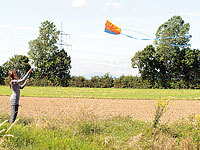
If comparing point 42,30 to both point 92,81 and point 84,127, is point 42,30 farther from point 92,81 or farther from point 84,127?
point 84,127

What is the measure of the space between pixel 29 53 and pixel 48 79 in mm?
4594

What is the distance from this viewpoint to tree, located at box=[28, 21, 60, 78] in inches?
1367

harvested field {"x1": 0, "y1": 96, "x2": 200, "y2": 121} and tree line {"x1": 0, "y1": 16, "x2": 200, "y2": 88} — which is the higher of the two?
tree line {"x1": 0, "y1": 16, "x2": 200, "y2": 88}

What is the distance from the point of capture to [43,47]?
116ft

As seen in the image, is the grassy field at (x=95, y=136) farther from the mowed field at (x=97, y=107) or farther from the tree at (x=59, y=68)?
the tree at (x=59, y=68)

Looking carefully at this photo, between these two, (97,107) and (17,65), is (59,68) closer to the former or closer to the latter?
(17,65)

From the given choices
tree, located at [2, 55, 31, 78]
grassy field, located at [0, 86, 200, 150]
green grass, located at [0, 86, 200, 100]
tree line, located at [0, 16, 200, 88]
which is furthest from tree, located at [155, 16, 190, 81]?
grassy field, located at [0, 86, 200, 150]

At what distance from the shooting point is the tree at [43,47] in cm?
3472

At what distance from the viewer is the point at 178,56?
106 feet

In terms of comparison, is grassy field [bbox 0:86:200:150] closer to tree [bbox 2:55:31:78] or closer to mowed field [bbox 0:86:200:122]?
mowed field [bbox 0:86:200:122]

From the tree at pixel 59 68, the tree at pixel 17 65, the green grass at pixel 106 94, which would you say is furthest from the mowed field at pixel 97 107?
the tree at pixel 17 65

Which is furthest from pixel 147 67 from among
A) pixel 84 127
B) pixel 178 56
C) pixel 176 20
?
pixel 84 127

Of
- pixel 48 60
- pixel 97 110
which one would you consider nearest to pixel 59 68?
pixel 48 60

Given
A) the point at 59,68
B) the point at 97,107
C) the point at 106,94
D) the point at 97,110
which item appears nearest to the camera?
the point at 97,110
